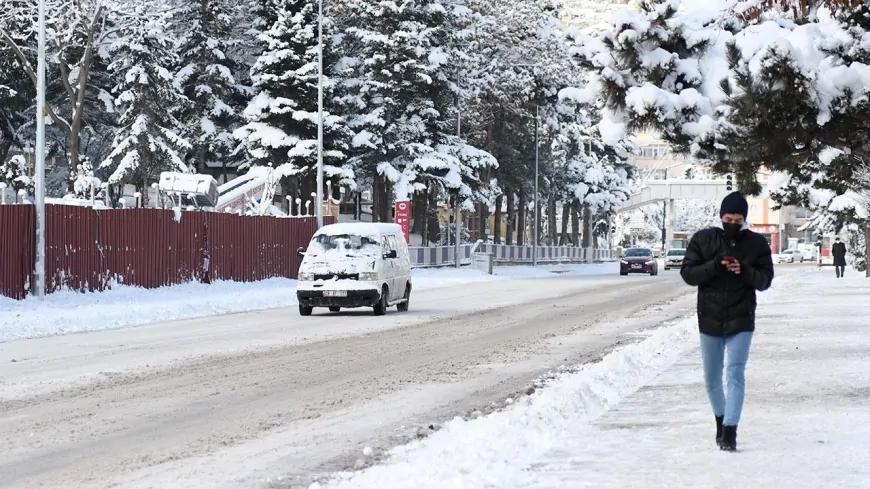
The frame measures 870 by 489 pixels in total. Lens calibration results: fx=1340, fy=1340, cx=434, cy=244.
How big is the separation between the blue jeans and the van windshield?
762 inches

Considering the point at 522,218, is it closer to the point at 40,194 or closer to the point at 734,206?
the point at 40,194

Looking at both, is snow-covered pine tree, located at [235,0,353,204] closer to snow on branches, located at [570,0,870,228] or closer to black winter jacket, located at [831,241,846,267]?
black winter jacket, located at [831,241,846,267]

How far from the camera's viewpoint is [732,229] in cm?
955

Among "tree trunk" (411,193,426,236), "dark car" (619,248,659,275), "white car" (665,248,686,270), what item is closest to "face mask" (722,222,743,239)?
"tree trunk" (411,193,426,236)

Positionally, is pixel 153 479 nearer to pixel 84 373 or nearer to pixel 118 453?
pixel 118 453

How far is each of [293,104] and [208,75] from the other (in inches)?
267

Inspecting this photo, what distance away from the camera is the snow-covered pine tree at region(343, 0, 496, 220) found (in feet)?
202

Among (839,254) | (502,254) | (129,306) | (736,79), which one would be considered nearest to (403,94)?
(839,254)

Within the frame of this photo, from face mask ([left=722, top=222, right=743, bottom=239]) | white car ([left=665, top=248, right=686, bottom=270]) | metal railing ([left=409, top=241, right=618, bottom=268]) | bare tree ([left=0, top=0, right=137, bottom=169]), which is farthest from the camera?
white car ([left=665, top=248, right=686, bottom=270])

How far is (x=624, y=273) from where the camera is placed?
228 ft

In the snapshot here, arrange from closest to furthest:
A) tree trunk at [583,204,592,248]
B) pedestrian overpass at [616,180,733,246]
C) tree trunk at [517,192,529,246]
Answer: tree trunk at [517,192,529,246] → pedestrian overpass at [616,180,733,246] → tree trunk at [583,204,592,248]

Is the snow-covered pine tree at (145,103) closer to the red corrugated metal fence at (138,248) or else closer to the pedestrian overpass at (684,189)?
the red corrugated metal fence at (138,248)

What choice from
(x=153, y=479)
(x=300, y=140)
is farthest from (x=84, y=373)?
(x=300, y=140)

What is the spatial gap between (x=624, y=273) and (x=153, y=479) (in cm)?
6177
